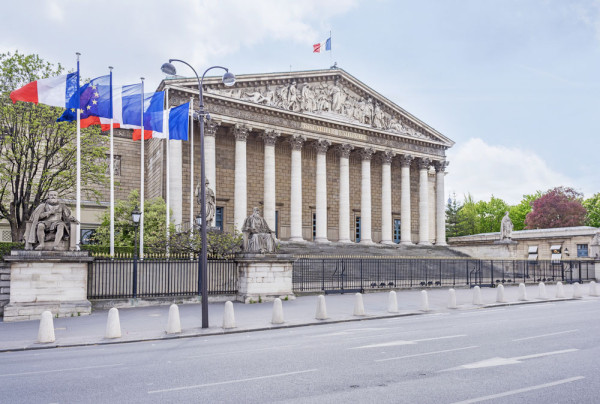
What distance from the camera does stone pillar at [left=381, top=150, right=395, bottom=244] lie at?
2004 inches

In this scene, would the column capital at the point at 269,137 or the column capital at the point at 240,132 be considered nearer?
the column capital at the point at 240,132

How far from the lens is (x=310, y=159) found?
49625 mm

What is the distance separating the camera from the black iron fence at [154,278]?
2120 centimetres

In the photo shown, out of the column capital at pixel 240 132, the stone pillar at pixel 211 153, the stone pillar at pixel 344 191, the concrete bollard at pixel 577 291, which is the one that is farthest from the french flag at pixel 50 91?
the stone pillar at pixel 344 191

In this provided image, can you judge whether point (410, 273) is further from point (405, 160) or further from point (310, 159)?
point (405, 160)

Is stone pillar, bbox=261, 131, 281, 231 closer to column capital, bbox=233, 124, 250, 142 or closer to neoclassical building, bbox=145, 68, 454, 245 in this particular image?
neoclassical building, bbox=145, 68, 454, 245

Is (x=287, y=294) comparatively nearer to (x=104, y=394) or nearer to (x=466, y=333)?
(x=466, y=333)

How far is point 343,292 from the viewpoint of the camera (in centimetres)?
2809

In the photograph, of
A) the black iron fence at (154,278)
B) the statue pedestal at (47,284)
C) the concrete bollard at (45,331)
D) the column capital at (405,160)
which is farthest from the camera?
the column capital at (405,160)

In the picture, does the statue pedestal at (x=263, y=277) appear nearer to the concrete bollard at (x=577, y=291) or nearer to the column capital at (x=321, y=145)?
the concrete bollard at (x=577, y=291)

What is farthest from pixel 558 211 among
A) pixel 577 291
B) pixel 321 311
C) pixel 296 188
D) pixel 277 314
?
pixel 277 314

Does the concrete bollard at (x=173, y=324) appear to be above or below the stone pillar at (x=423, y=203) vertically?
below

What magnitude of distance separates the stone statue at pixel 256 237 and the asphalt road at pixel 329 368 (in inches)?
362

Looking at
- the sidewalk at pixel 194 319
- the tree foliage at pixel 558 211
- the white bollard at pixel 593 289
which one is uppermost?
the tree foliage at pixel 558 211
